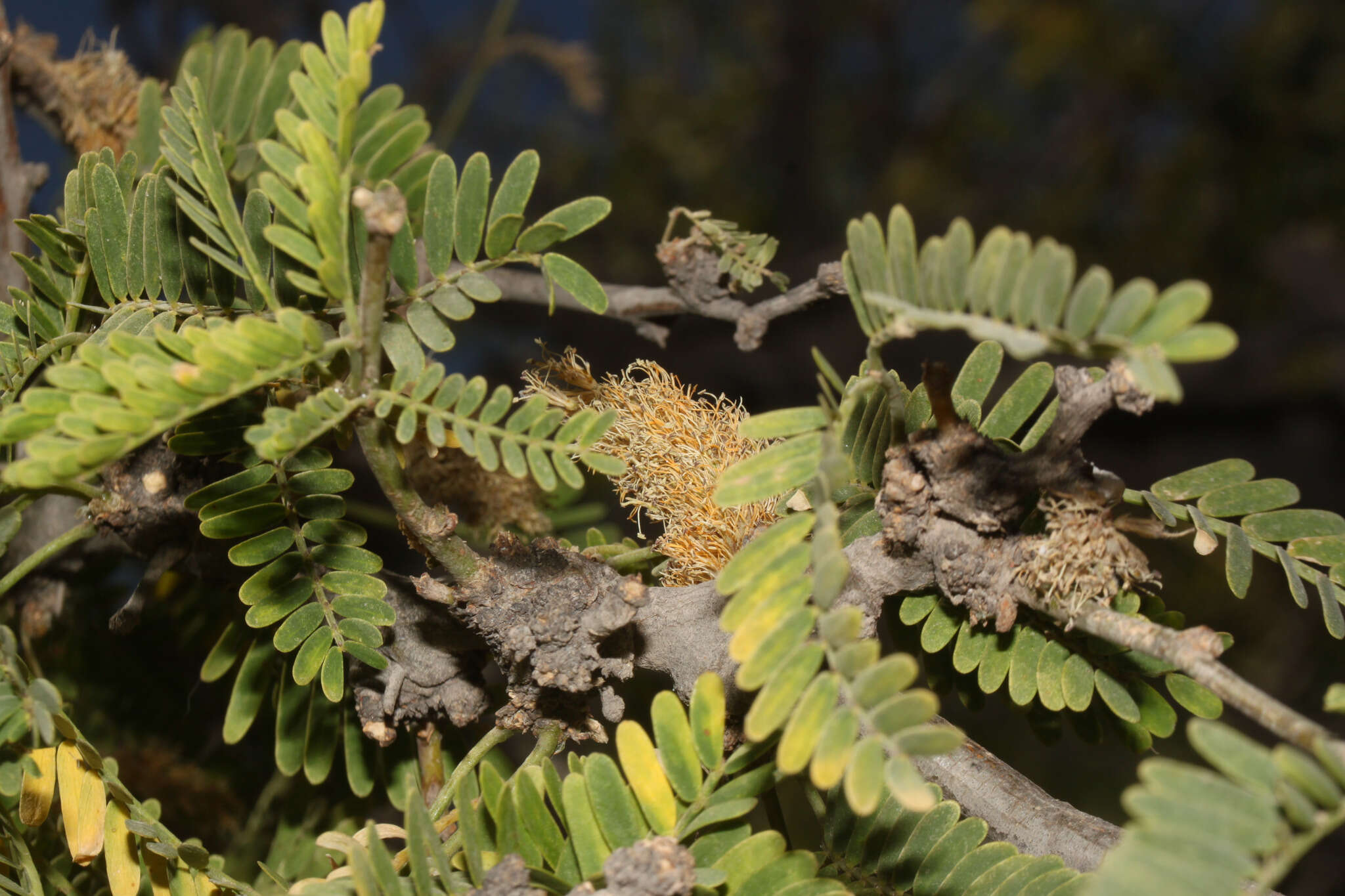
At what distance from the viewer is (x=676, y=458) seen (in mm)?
610

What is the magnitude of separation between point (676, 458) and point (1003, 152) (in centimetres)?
327

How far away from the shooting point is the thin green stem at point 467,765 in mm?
542

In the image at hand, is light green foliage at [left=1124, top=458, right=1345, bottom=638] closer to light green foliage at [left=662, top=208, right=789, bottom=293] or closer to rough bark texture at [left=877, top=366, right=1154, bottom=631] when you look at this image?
rough bark texture at [left=877, top=366, right=1154, bottom=631]

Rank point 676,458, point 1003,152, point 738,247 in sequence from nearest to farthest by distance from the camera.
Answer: point 676,458 → point 738,247 → point 1003,152

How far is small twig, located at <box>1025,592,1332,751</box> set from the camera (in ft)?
1.10

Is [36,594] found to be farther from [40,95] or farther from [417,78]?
[417,78]

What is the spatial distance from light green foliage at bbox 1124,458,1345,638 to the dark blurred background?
1.39 metres

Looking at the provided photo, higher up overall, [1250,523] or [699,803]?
[1250,523]

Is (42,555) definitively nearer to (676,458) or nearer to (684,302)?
(676,458)

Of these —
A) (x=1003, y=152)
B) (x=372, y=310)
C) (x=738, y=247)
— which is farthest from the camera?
(x=1003, y=152)

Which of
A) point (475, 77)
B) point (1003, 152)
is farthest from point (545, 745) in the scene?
point (1003, 152)

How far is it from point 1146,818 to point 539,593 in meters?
0.34

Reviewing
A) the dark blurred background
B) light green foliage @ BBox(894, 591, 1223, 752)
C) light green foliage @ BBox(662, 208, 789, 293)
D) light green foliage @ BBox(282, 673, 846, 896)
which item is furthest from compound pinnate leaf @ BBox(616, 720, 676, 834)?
the dark blurred background

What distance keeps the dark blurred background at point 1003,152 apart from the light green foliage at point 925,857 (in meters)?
1.39
